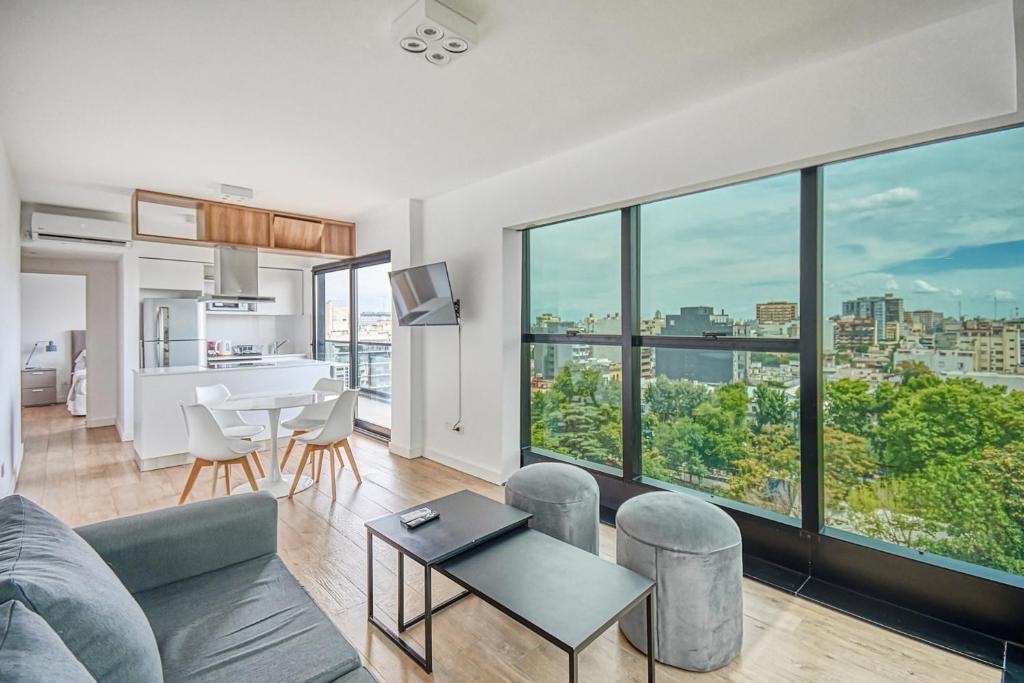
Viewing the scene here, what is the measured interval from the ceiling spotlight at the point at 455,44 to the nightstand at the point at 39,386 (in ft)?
31.8

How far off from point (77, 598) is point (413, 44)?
7.03ft

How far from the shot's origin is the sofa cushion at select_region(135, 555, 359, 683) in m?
1.29

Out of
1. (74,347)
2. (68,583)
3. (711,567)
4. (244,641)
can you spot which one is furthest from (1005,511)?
(74,347)

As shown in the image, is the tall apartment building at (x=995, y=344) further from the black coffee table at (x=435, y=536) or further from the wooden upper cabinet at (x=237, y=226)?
the wooden upper cabinet at (x=237, y=226)

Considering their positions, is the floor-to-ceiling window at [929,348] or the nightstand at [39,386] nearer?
the floor-to-ceiling window at [929,348]

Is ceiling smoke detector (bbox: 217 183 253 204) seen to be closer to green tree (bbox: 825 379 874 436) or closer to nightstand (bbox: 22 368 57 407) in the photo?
green tree (bbox: 825 379 874 436)

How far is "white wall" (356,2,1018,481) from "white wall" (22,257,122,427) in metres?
3.81

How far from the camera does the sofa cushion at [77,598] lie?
39.4 inches

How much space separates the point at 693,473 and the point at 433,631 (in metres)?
1.83

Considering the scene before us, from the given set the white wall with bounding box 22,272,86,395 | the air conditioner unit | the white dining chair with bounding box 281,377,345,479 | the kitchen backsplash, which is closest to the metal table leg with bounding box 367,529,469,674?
the white dining chair with bounding box 281,377,345,479


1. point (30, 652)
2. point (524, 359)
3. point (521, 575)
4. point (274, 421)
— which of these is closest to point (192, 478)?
point (274, 421)

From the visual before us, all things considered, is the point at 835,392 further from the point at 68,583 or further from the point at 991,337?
the point at 68,583

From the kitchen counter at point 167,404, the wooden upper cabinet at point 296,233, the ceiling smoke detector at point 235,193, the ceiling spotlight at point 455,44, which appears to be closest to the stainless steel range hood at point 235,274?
the wooden upper cabinet at point 296,233

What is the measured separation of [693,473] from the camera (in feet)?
10.2
